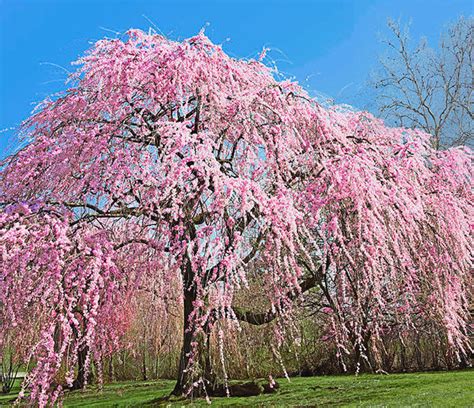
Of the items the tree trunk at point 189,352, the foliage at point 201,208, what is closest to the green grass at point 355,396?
the tree trunk at point 189,352

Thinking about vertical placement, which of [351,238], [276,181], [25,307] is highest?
[276,181]

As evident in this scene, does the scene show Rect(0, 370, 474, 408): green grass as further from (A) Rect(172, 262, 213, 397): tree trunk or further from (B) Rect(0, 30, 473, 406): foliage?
(B) Rect(0, 30, 473, 406): foliage

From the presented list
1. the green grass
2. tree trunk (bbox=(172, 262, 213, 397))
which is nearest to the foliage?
tree trunk (bbox=(172, 262, 213, 397))

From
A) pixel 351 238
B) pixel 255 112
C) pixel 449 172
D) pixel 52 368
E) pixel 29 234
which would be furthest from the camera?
pixel 449 172

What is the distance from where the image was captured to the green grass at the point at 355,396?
17.3 feet

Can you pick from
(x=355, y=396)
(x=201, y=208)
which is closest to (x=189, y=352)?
(x=201, y=208)

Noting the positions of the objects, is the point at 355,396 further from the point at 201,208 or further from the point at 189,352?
the point at 201,208

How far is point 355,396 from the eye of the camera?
5.91 meters

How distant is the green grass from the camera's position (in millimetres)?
5271

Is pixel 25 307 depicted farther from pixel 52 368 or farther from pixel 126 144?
pixel 126 144

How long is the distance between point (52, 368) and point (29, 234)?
44.6 inches

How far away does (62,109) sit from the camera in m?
6.06

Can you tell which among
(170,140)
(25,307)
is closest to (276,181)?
(170,140)

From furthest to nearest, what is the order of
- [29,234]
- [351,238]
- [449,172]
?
1. [449,172]
2. [351,238]
3. [29,234]
